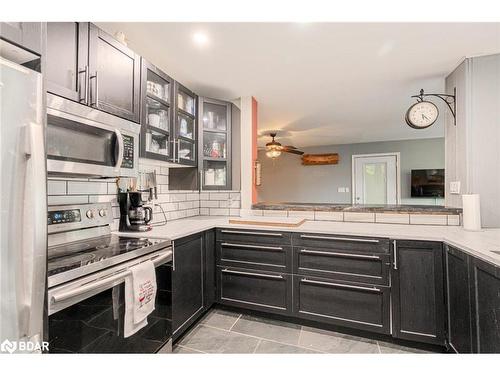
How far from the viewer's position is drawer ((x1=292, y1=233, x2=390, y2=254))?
5.90ft

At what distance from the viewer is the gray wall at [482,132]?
6.40 feet

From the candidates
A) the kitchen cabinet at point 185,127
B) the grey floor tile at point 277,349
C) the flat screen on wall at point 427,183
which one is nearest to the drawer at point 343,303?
the grey floor tile at point 277,349

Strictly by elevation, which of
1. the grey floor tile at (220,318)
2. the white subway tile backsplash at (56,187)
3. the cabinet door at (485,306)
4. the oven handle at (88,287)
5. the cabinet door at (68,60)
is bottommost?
the grey floor tile at (220,318)

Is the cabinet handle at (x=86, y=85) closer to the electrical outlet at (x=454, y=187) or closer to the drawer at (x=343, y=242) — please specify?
the drawer at (x=343, y=242)

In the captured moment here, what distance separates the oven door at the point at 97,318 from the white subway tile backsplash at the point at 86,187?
2.25ft

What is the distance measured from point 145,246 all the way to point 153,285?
23 centimetres

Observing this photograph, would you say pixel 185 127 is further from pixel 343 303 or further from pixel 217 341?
pixel 343 303

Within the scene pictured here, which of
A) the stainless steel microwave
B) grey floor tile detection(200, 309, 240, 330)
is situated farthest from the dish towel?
grey floor tile detection(200, 309, 240, 330)

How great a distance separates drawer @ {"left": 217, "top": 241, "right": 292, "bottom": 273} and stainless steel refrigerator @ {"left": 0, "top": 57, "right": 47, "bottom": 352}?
1.49 m

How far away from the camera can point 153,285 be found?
1.42m

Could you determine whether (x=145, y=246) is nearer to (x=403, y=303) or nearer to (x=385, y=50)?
(x=403, y=303)

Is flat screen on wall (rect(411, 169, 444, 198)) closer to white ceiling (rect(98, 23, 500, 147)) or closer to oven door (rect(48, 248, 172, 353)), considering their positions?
white ceiling (rect(98, 23, 500, 147))

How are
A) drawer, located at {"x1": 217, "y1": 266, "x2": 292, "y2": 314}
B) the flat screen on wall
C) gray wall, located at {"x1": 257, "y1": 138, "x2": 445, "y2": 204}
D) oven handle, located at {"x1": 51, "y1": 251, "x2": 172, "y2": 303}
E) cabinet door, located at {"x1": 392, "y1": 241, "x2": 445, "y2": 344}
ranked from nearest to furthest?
oven handle, located at {"x1": 51, "y1": 251, "x2": 172, "y2": 303}, cabinet door, located at {"x1": 392, "y1": 241, "x2": 445, "y2": 344}, drawer, located at {"x1": 217, "y1": 266, "x2": 292, "y2": 314}, the flat screen on wall, gray wall, located at {"x1": 257, "y1": 138, "x2": 445, "y2": 204}
